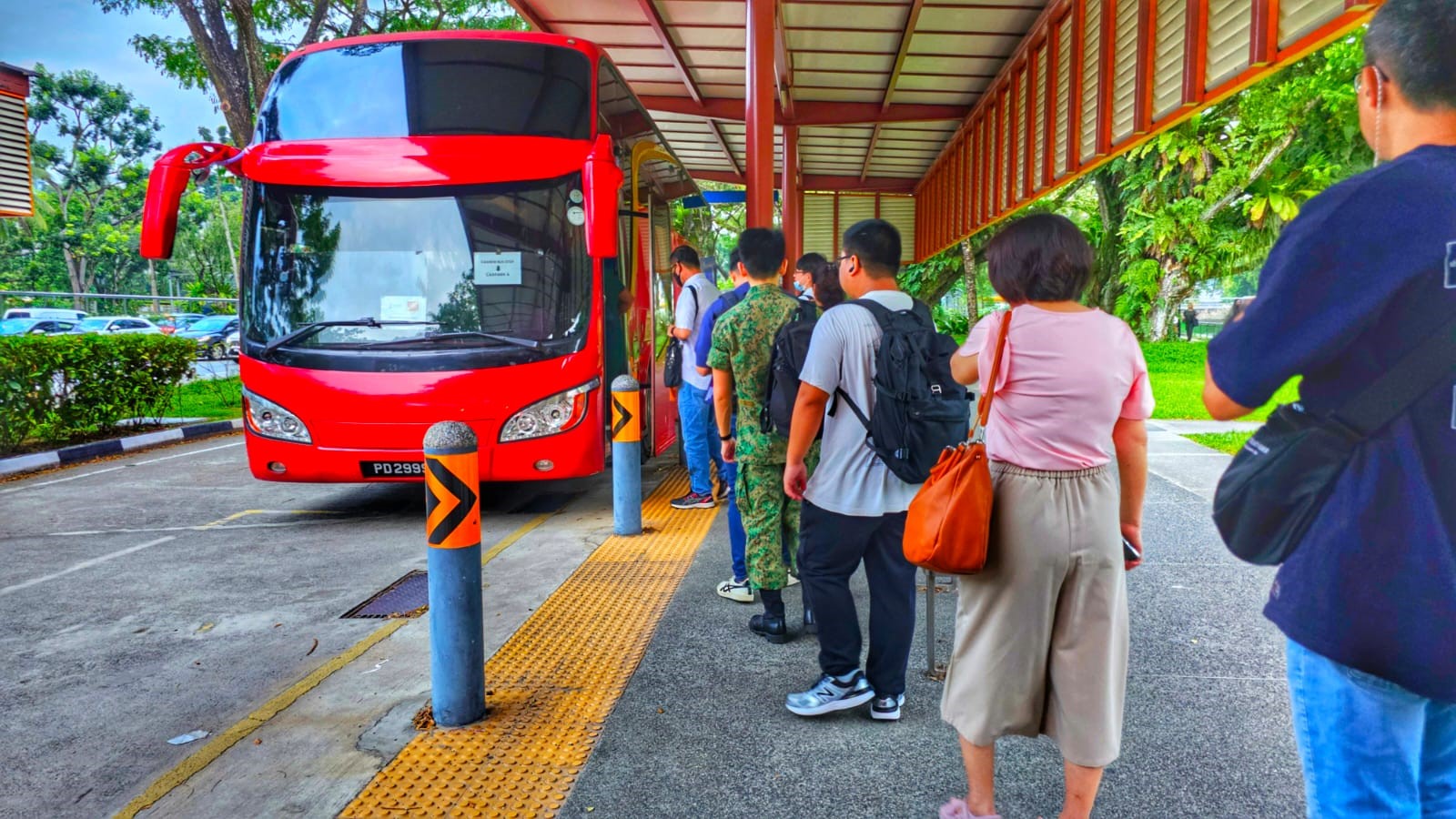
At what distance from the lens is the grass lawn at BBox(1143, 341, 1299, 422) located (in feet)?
43.1

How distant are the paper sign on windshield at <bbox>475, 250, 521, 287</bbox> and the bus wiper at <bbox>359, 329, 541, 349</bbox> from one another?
0.38 metres

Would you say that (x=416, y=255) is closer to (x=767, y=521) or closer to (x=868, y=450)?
(x=767, y=521)

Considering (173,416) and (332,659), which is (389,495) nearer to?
(332,659)

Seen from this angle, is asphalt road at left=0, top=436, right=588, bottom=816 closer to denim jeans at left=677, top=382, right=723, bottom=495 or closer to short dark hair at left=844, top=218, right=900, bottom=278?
denim jeans at left=677, top=382, right=723, bottom=495

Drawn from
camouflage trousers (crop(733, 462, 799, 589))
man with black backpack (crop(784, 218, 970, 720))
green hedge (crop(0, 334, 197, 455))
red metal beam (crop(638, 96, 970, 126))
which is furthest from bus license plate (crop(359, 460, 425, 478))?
red metal beam (crop(638, 96, 970, 126))

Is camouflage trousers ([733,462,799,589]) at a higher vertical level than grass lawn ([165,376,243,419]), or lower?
higher

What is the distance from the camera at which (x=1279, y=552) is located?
4.86 ft

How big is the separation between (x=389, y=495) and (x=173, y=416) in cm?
819

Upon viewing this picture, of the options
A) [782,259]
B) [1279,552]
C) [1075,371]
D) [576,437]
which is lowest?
[576,437]

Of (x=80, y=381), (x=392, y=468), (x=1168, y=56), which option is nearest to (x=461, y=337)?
(x=392, y=468)

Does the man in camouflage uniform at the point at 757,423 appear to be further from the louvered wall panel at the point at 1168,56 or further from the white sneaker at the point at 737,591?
the louvered wall panel at the point at 1168,56

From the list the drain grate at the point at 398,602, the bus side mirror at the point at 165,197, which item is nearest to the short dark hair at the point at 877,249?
the drain grate at the point at 398,602

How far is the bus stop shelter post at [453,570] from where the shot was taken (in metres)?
3.20

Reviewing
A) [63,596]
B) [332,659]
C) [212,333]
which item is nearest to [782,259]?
[332,659]
